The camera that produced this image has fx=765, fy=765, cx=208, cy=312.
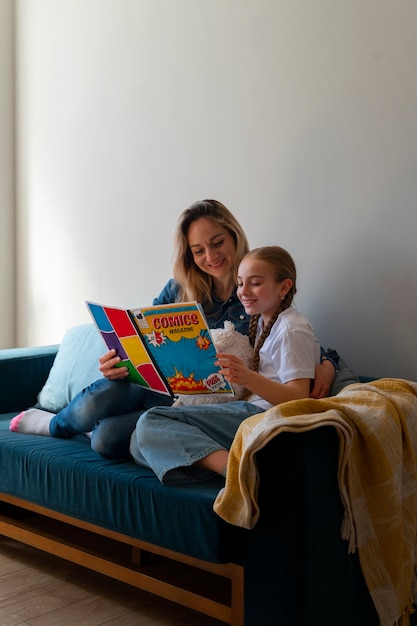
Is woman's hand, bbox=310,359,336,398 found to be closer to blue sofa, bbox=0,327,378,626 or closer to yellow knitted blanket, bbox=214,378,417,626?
yellow knitted blanket, bbox=214,378,417,626

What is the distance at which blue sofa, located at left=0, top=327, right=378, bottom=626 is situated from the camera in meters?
1.50

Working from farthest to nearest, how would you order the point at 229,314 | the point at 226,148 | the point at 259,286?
the point at 226,148, the point at 229,314, the point at 259,286

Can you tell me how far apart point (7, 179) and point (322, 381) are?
235cm

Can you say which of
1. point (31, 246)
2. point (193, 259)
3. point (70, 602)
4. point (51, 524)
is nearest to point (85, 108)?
point (31, 246)

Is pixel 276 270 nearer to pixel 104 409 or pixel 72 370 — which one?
pixel 104 409

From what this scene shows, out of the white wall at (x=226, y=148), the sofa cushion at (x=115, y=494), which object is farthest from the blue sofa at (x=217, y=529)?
→ the white wall at (x=226, y=148)

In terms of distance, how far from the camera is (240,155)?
8.73 feet

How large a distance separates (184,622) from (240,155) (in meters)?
1.53

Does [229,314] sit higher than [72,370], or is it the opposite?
[229,314]

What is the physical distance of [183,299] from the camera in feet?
8.23

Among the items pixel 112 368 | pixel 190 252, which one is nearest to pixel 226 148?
pixel 190 252

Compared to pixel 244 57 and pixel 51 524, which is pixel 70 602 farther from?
pixel 244 57

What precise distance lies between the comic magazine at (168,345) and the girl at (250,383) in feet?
0.23

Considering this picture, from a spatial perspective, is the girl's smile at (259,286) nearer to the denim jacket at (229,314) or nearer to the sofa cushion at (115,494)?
the denim jacket at (229,314)
